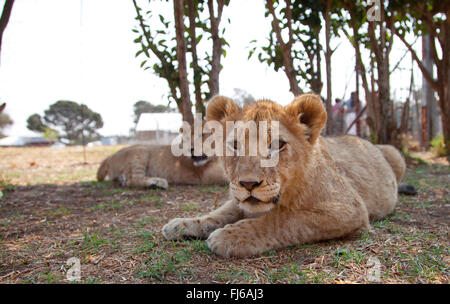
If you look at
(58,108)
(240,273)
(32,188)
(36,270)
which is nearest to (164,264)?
(240,273)

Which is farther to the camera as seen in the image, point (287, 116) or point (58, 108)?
point (58, 108)

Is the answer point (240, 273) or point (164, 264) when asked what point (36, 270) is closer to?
point (164, 264)

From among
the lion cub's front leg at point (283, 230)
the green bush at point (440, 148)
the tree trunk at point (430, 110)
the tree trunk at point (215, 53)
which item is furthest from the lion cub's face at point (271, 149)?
the tree trunk at point (430, 110)

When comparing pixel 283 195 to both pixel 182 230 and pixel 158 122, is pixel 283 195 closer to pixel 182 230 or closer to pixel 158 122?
pixel 182 230

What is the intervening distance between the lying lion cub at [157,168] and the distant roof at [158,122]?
2579mm

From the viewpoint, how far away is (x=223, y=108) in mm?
3264

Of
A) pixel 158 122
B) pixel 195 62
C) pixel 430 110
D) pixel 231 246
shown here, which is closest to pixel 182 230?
pixel 231 246

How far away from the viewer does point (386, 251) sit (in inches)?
103

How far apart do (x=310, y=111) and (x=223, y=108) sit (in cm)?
82

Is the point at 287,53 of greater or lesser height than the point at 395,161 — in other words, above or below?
above

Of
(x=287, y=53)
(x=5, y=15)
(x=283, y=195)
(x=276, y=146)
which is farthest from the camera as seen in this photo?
(x=287, y=53)

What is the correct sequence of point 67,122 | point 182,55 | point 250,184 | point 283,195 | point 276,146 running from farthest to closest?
1. point 67,122
2. point 182,55
3. point 283,195
4. point 276,146
5. point 250,184

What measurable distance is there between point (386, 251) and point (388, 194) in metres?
1.67

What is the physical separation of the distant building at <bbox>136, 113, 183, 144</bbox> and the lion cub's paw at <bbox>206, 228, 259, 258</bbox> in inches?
316
